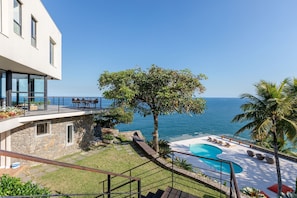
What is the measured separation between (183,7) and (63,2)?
11339 mm

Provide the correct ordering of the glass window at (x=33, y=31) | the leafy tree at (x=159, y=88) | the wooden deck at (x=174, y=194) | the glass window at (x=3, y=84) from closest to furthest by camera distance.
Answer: the wooden deck at (x=174, y=194), the glass window at (x=33, y=31), the glass window at (x=3, y=84), the leafy tree at (x=159, y=88)

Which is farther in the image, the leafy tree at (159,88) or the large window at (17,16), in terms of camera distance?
the leafy tree at (159,88)

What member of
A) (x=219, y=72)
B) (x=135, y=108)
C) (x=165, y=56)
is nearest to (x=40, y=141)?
(x=135, y=108)

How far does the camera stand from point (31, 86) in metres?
12.3

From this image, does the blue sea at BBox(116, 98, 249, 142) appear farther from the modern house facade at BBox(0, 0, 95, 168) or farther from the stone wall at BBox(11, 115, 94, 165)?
the modern house facade at BBox(0, 0, 95, 168)

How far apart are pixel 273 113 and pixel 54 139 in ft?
46.2

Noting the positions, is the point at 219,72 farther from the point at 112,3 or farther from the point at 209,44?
the point at 112,3

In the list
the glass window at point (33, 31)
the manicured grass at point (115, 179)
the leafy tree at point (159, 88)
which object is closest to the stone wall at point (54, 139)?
the manicured grass at point (115, 179)

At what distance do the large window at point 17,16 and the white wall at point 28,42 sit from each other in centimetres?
16

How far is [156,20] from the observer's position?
20891 millimetres

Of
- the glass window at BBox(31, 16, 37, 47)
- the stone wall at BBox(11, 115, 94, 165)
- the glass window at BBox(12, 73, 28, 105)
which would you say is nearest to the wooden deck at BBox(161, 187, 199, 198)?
Answer: the stone wall at BBox(11, 115, 94, 165)

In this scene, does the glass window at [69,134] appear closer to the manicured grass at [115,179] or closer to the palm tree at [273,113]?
the manicured grass at [115,179]

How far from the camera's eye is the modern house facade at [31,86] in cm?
733

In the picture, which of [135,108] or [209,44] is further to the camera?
[209,44]
